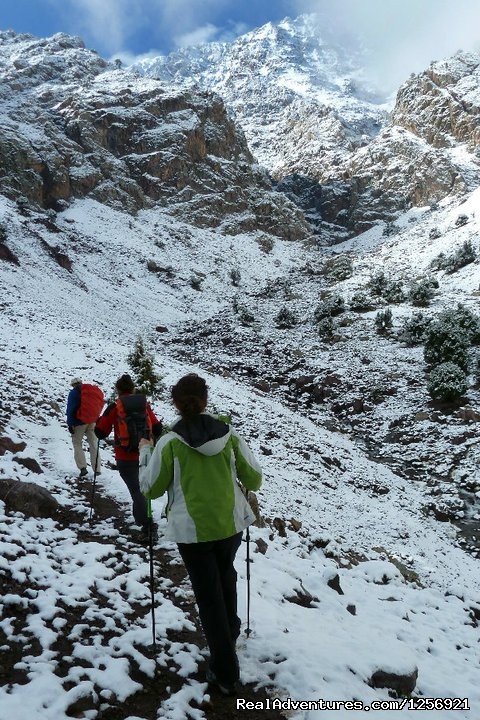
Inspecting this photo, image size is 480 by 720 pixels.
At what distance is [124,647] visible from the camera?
415 cm

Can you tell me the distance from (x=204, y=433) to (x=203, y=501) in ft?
1.76

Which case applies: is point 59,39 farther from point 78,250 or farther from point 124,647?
point 124,647

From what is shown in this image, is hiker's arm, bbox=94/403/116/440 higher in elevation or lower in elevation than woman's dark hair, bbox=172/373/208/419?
lower

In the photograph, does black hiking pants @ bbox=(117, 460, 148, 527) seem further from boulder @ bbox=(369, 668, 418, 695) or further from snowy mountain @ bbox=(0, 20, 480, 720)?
boulder @ bbox=(369, 668, 418, 695)

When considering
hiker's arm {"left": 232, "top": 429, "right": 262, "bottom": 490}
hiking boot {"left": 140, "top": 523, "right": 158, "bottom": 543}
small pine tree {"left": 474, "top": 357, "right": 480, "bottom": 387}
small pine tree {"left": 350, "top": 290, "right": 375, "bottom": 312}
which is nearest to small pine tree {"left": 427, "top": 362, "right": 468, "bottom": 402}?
small pine tree {"left": 474, "top": 357, "right": 480, "bottom": 387}

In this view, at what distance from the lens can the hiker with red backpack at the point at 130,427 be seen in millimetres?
6391

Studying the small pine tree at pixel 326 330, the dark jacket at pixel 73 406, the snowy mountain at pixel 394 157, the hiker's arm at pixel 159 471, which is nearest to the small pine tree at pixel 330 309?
the small pine tree at pixel 326 330

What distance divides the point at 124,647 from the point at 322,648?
1999 mm

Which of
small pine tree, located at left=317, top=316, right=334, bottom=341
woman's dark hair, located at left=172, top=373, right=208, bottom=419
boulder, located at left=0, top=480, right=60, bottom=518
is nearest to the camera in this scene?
woman's dark hair, located at left=172, top=373, right=208, bottom=419

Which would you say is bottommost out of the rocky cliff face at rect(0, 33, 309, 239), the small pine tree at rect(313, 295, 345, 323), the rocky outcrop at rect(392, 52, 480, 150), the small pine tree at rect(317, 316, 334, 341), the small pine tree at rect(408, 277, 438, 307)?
the small pine tree at rect(317, 316, 334, 341)

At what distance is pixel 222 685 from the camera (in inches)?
142

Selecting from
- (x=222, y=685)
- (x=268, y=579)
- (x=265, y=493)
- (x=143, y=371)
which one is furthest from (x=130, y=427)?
(x=143, y=371)

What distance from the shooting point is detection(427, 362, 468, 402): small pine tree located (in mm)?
18844

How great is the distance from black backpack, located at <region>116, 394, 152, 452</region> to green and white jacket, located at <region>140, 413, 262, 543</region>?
287cm
